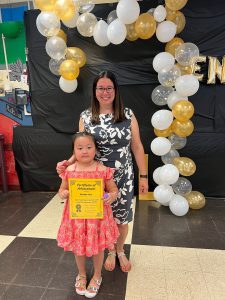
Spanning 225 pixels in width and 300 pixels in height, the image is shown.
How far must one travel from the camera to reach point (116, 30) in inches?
94.7

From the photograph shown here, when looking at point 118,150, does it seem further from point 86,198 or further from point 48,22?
point 48,22

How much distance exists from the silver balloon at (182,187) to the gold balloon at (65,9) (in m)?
1.97

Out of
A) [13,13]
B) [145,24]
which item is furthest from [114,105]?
[13,13]

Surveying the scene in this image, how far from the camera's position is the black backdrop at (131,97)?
2.80m

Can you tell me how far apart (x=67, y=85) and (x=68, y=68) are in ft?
0.83

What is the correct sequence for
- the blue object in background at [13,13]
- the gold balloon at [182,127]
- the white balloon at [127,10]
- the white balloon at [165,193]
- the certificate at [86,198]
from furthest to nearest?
the blue object in background at [13,13] → the white balloon at [165,193] → the gold balloon at [182,127] → the white balloon at [127,10] → the certificate at [86,198]

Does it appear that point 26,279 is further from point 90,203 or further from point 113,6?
point 113,6

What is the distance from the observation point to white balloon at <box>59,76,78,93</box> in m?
2.89

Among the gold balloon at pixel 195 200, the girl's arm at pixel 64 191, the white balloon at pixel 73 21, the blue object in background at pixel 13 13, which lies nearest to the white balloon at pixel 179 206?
the gold balloon at pixel 195 200

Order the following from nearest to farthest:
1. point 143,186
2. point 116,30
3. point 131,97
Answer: point 143,186 → point 116,30 → point 131,97

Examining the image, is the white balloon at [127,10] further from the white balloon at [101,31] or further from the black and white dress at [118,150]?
the black and white dress at [118,150]

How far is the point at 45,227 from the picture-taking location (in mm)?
2590

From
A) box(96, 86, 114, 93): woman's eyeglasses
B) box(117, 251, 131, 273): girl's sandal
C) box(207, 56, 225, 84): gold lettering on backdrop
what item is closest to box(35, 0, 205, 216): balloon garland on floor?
box(207, 56, 225, 84): gold lettering on backdrop

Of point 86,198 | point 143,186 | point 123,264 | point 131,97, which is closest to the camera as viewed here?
point 86,198
